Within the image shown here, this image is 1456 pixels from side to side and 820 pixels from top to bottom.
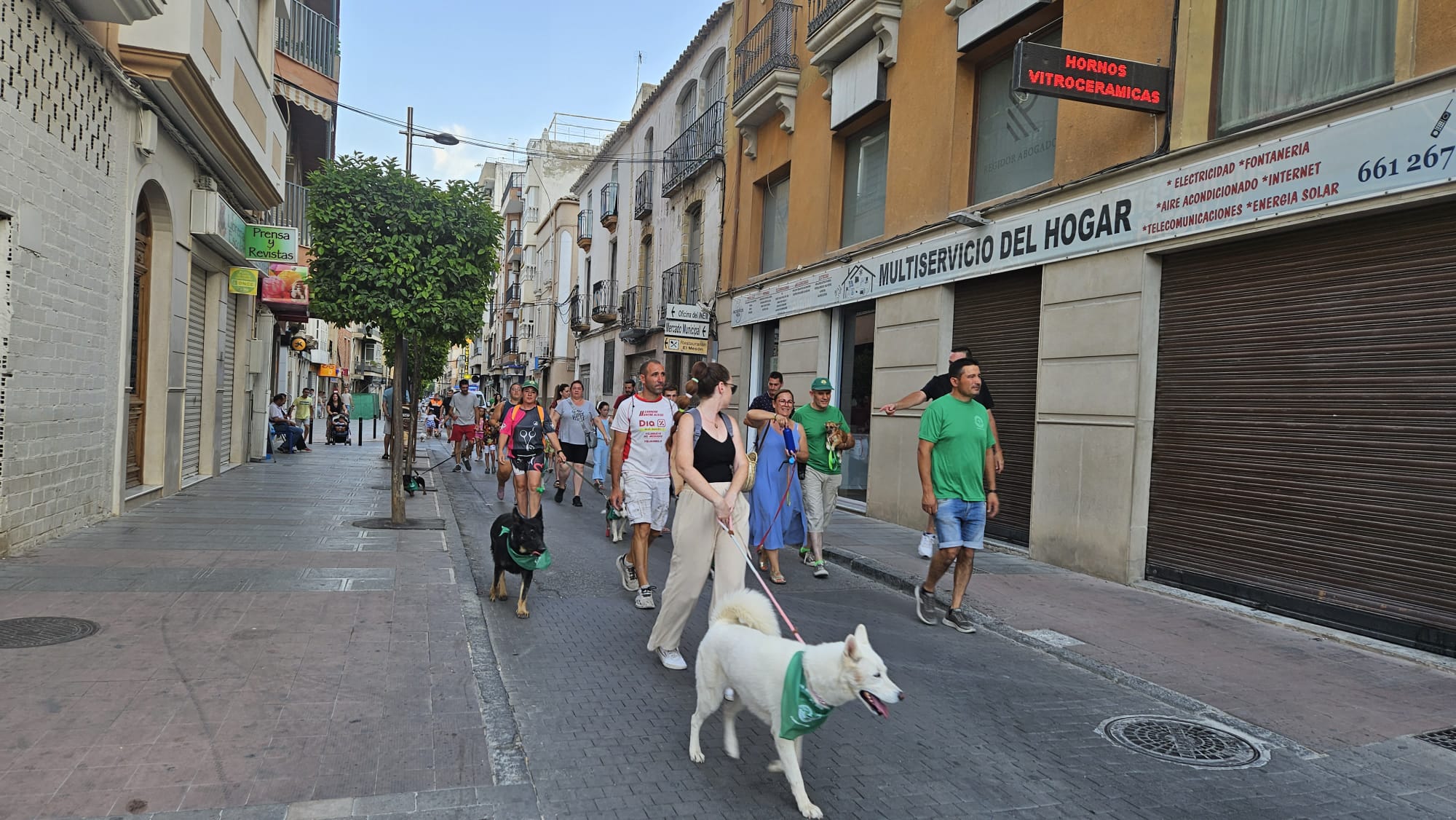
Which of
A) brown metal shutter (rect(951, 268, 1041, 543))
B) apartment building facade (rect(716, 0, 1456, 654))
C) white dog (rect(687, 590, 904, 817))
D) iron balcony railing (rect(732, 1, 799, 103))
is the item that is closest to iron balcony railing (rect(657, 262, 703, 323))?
iron balcony railing (rect(732, 1, 799, 103))

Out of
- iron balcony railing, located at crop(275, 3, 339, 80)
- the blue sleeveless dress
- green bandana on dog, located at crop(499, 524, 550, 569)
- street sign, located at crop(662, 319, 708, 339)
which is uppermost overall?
iron balcony railing, located at crop(275, 3, 339, 80)

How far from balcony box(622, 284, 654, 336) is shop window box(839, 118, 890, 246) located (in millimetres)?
11094

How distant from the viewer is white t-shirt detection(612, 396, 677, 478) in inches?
291

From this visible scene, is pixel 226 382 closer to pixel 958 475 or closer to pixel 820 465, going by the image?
pixel 820 465

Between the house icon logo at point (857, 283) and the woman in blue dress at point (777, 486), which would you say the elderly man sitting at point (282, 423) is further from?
the woman in blue dress at point (777, 486)

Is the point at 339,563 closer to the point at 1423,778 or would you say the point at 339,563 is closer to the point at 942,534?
the point at 942,534

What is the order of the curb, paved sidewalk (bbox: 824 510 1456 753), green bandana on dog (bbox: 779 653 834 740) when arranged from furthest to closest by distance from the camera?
1. paved sidewalk (bbox: 824 510 1456 753)
2. the curb
3. green bandana on dog (bbox: 779 653 834 740)

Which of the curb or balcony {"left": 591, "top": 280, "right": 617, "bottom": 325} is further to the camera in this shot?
balcony {"left": 591, "top": 280, "right": 617, "bottom": 325}

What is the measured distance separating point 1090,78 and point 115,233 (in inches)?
383

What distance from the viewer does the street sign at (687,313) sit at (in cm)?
1917

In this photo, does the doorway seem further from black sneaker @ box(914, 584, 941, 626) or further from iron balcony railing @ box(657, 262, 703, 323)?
iron balcony railing @ box(657, 262, 703, 323)

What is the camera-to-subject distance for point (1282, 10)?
7777 mm

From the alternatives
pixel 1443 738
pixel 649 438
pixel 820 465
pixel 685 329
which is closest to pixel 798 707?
pixel 1443 738

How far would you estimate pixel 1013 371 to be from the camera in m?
10.8
